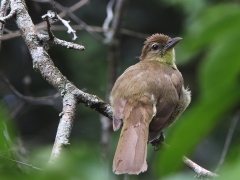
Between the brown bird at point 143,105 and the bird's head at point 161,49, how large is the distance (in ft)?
1.35

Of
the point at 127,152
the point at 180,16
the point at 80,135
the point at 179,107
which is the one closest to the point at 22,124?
the point at 80,135

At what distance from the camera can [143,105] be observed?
12.2 ft

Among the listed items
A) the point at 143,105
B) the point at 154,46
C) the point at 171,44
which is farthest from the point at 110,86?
the point at 143,105

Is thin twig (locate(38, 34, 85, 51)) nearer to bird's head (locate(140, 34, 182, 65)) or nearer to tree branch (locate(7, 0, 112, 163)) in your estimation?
tree branch (locate(7, 0, 112, 163))

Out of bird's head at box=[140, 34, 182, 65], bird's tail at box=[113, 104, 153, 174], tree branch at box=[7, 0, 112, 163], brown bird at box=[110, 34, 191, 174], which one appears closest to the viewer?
tree branch at box=[7, 0, 112, 163]

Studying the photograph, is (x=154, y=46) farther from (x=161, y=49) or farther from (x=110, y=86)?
(x=110, y=86)

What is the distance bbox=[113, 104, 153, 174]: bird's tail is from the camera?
9.14 feet

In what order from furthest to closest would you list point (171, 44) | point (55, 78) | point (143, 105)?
1. point (171, 44)
2. point (143, 105)
3. point (55, 78)

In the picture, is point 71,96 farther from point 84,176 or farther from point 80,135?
point 80,135

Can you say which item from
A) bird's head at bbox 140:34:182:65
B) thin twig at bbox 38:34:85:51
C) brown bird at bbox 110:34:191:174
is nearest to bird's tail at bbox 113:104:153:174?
brown bird at bbox 110:34:191:174

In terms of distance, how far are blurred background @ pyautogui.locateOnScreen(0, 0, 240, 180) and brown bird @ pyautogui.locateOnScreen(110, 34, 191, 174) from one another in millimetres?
289

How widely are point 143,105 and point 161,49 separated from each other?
150 cm

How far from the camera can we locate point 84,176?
0.73m

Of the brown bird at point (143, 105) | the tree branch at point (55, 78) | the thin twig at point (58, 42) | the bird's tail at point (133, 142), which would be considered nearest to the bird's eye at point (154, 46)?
the brown bird at point (143, 105)
